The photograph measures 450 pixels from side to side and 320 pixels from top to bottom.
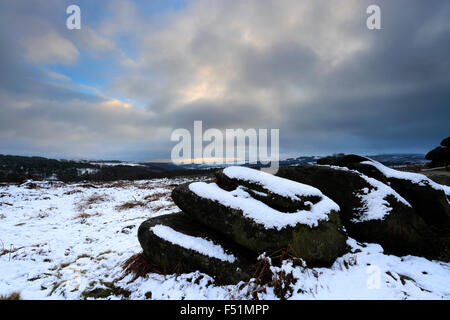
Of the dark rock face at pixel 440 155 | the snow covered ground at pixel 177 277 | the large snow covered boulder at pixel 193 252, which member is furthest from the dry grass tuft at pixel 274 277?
the dark rock face at pixel 440 155

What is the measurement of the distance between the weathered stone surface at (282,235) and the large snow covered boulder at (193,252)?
33cm

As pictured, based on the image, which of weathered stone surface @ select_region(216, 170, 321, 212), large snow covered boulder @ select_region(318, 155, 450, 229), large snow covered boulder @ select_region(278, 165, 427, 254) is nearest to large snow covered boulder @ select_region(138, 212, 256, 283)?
weathered stone surface @ select_region(216, 170, 321, 212)

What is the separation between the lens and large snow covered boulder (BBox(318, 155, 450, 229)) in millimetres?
6355

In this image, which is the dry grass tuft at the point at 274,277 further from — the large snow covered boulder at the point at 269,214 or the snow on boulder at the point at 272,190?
the snow on boulder at the point at 272,190

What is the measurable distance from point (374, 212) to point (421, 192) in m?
2.49

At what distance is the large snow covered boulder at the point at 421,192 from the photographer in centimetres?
636

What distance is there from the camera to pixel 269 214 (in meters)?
4.77

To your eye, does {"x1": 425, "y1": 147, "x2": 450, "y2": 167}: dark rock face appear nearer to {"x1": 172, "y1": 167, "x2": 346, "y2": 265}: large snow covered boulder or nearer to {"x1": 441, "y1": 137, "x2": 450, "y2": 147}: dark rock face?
{"x1": 441, "y1": 137, "x2": 450, "y2": 147}: dark rock face

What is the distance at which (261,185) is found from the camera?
5.55 meters

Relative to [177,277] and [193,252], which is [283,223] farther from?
[177,277]

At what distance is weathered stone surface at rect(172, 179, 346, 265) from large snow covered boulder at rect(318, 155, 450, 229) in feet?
13.1

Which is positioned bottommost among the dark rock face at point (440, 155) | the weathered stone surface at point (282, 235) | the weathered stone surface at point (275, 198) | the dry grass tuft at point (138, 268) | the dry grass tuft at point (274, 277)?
the dry grass tuft at point (138, 268)

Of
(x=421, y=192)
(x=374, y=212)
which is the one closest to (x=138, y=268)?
(x=374, y=212)
